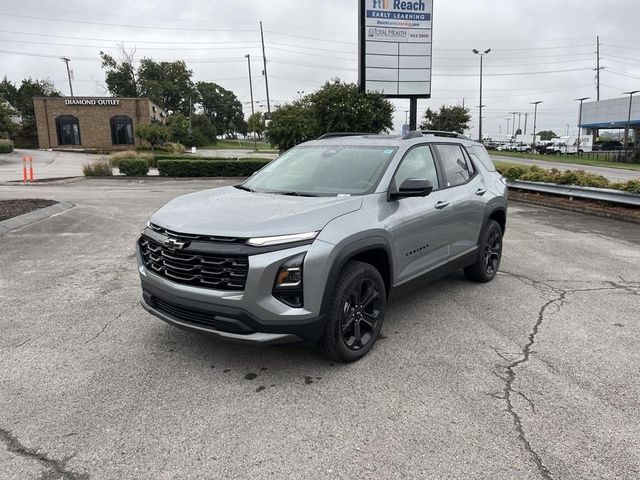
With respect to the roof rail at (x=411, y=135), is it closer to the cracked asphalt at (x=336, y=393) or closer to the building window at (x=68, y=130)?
the cracked asphalt at (x=336, y=393)

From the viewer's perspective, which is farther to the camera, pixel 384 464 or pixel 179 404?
pixel 179 404

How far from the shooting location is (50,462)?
2.69 m

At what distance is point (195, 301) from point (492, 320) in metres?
2.95

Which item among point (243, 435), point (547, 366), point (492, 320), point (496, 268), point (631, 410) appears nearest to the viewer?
point (243, 435)

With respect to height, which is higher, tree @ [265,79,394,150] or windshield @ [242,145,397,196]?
tree @ [265,79,394,150]

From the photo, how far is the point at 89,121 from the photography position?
53219 millimetres

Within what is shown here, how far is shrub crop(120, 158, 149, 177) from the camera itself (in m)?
25.4


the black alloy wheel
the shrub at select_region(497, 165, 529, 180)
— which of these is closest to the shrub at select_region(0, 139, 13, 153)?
the shrub at select_region(497, 165, 529, 180)

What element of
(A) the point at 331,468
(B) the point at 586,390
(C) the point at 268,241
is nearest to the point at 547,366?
(B) the point at 586,390

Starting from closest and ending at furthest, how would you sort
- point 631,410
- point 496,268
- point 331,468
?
point 331,468 < point 631,410 < point 496,268

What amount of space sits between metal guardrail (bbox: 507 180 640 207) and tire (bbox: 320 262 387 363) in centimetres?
992

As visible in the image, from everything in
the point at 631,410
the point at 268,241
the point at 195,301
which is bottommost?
the point at 631,410

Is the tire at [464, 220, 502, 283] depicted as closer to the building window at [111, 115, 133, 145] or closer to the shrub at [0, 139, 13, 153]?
the shrub at [0, 139, 13, 153]

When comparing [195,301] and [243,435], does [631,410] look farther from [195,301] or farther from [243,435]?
[195,301]
